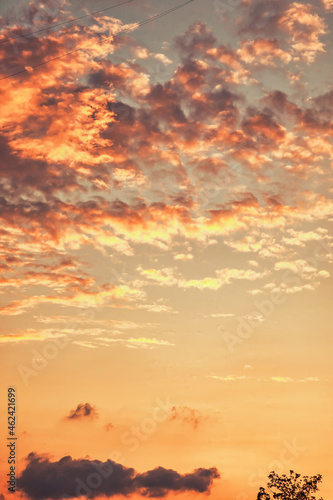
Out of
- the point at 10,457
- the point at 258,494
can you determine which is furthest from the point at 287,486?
the point at 10,457

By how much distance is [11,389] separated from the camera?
144 meters

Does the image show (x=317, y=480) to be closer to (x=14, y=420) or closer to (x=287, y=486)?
(x=287, y=486)

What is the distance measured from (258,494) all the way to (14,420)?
25744 mm

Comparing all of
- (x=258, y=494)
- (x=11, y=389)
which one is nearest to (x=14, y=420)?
(x=11, y=389)

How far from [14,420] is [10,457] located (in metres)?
4.35

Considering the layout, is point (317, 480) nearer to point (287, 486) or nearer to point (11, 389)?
point (287, 486)

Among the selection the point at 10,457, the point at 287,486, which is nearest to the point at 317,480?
the point at 287,486

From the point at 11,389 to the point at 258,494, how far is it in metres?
27.2

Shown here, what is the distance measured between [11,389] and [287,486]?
29312mm

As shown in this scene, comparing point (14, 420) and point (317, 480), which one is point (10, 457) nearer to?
point (14, 420)

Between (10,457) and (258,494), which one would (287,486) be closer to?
(258,494)

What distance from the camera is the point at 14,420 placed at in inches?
5684

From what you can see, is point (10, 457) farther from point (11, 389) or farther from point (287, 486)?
A: point (287, 486)

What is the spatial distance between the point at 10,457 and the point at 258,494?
24.8m
